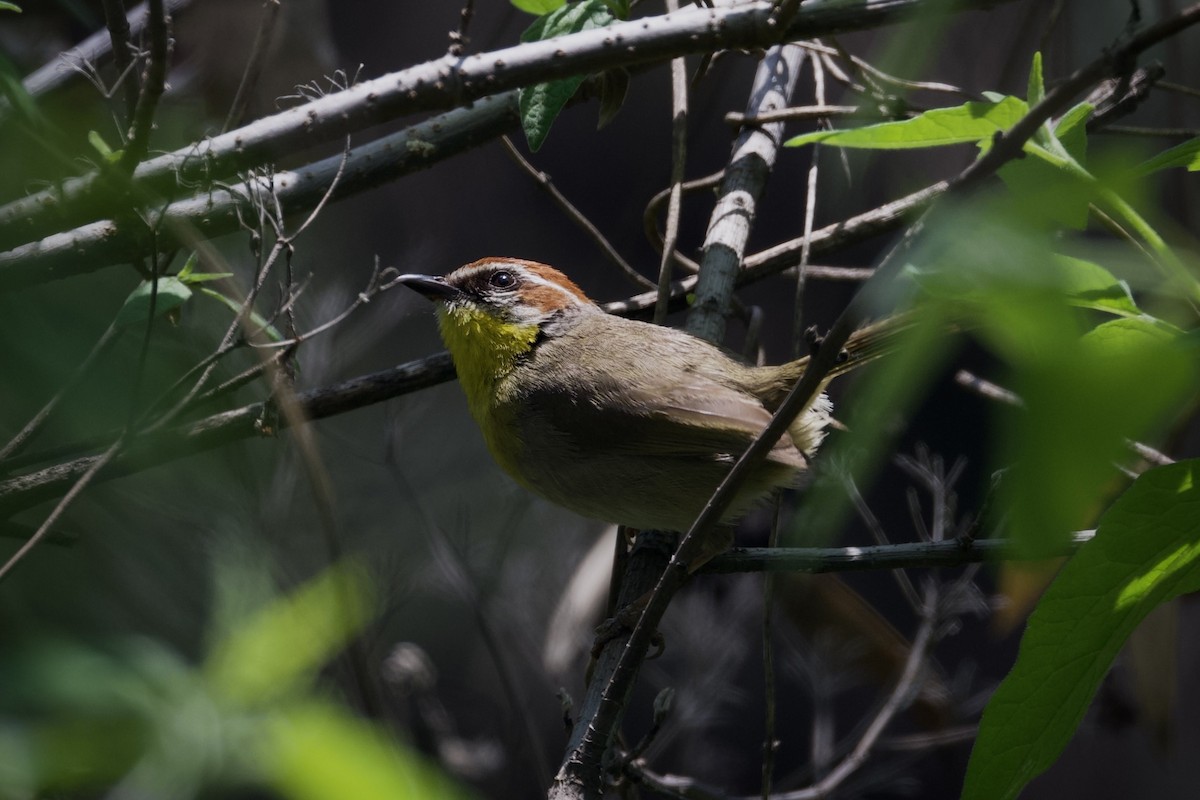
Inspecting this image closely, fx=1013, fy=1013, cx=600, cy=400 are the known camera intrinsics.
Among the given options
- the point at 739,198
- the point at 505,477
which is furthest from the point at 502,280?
the point at 505,477

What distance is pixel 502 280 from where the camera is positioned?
3820 mm

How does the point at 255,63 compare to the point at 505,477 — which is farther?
the point at 505,477

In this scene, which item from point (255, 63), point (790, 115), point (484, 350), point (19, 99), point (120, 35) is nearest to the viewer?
point (19, 99)

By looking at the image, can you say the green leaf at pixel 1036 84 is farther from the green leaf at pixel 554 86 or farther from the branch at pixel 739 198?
the branch at pixel 739 198

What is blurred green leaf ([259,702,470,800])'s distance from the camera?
2.57ft

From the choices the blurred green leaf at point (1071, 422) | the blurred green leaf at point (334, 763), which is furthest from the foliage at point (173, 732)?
the blurred green leaf at point (1071, 422)

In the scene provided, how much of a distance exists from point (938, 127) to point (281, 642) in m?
0.98

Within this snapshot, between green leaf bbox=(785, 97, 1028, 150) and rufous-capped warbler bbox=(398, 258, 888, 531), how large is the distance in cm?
184

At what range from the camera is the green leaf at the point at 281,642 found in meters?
1.07

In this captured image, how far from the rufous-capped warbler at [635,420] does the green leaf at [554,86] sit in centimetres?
104

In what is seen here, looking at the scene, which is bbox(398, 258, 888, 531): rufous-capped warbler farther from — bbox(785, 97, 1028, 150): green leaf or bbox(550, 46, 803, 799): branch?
bbox(785, 97, 1028, 150): green leaf

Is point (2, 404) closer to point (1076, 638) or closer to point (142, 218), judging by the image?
point (142, 218)

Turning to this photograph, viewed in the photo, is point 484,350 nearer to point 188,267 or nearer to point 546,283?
point 546,283

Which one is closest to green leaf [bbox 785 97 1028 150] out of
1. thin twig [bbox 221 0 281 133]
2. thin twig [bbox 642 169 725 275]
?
thin twig [bbox 221 0 281 133]
